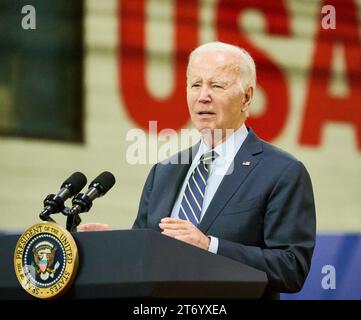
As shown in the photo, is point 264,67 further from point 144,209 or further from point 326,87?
point 144,209

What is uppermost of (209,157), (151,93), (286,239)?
(151,93)

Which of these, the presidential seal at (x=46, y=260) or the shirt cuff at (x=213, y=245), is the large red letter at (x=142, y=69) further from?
the presidential seal at (x=46, y=260)

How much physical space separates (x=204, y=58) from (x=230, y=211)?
1.78 feet

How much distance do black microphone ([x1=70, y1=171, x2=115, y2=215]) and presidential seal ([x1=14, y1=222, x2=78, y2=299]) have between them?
12cm

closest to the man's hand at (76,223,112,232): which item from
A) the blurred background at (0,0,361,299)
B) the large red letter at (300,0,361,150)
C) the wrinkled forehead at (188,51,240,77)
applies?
the wrinkled forehead at (188,51,240,77)

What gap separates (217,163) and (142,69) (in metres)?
1.29

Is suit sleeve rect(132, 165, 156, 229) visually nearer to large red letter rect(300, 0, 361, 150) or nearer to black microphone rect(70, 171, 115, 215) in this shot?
black microphone rect(70, 171, 115, 215)

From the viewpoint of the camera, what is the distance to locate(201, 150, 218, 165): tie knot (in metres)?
2.83

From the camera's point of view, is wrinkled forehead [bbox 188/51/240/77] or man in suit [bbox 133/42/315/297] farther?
wrinkled forehead [bbox 188/51/240/77]

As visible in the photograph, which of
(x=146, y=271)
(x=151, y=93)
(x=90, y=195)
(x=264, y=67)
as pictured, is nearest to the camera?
(x=146, y=271)

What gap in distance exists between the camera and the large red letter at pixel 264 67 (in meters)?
4.11

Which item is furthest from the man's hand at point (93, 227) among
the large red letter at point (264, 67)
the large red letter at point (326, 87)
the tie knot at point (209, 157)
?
the large red letter at point (326, 87)

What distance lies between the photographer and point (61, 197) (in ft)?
7.80

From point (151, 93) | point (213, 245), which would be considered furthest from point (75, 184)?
point (151, 93)
